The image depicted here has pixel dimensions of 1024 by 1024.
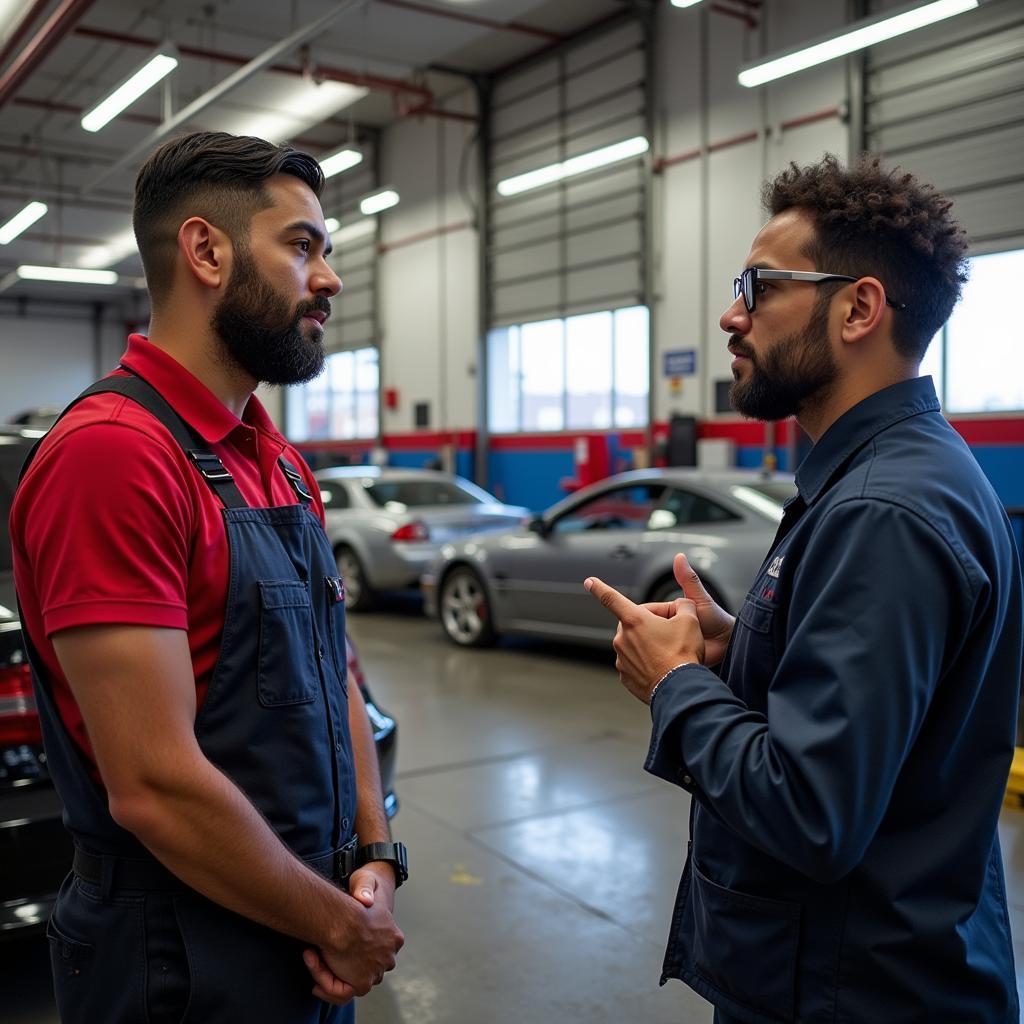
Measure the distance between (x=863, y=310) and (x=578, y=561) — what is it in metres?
6.21

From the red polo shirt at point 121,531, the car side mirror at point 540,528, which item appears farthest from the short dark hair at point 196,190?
the car side mirror at point 540,528

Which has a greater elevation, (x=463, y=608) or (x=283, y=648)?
(x=283, y=648)

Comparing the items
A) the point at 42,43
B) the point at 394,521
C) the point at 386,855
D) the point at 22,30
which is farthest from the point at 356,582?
the point at 386,855

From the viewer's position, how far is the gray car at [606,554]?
22.1ft

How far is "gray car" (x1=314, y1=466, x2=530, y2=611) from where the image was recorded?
9.98m

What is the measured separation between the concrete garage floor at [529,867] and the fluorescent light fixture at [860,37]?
5.52m

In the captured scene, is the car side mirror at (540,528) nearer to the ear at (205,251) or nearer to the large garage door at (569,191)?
the large garage door at (569,191)

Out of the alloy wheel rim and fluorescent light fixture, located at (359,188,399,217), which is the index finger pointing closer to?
the alloy wheel rim

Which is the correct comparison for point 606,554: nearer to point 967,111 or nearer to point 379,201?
point 967,111

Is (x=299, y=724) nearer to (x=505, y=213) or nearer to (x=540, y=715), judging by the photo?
(x=540, y=715)

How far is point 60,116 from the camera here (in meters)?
15.6

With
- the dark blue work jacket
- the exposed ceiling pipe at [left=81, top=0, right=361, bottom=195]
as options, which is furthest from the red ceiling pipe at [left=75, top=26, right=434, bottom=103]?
the dark blue work jacket

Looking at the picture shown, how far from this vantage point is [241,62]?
43.4 ft

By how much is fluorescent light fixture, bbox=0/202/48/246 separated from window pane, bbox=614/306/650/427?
8478 millimetres
